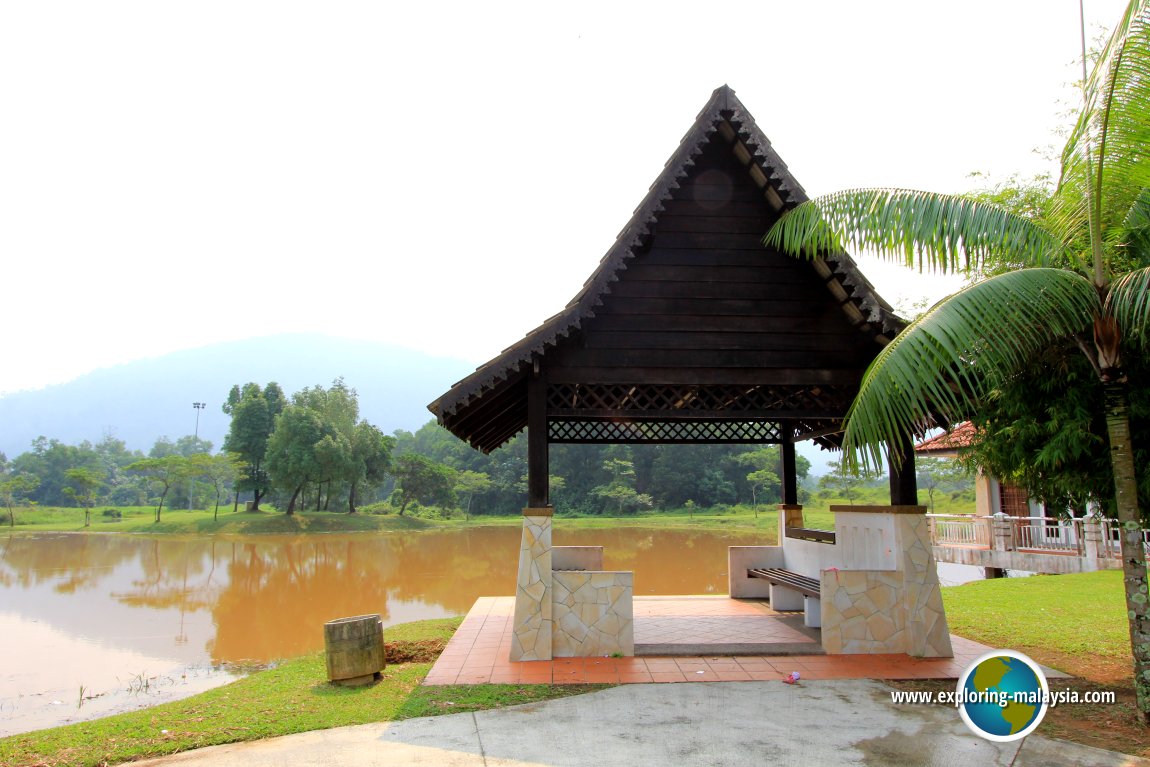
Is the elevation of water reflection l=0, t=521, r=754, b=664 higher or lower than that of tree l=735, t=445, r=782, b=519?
lower

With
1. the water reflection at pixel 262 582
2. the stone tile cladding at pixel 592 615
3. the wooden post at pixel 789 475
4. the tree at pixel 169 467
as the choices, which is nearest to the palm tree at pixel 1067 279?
the stone tile cladding at pixel 592 615

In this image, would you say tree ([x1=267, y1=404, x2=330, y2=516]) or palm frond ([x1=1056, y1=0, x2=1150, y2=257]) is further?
tree ([x1=267, y1=404, x2=330, y2=516])

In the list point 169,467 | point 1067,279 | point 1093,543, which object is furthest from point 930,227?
point 169,467

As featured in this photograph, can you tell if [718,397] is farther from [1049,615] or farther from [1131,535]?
[1049,615]

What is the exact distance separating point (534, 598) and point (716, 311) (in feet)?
10.3

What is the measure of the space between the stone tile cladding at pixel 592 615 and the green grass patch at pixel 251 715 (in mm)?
911

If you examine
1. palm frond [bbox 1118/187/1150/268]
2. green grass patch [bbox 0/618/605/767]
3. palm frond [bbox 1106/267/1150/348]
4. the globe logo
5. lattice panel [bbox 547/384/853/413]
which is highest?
palm frond [bbox 1118/187/1150/268]

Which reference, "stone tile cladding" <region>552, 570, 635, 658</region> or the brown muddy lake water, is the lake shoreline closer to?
the brown muddy lake water

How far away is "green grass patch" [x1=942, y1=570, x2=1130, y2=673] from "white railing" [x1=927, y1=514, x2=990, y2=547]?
3.64m

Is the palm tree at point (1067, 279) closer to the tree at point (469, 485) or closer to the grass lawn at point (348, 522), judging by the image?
the grass lawn at point (348, 522)

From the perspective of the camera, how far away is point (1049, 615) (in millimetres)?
8992

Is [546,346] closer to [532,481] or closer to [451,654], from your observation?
[532,481]

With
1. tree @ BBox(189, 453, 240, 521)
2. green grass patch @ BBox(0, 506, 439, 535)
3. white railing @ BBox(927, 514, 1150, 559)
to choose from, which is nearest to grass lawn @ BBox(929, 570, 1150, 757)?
white railing @ BBox(927, 514, 1150, 559)

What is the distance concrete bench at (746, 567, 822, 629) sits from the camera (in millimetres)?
7656
